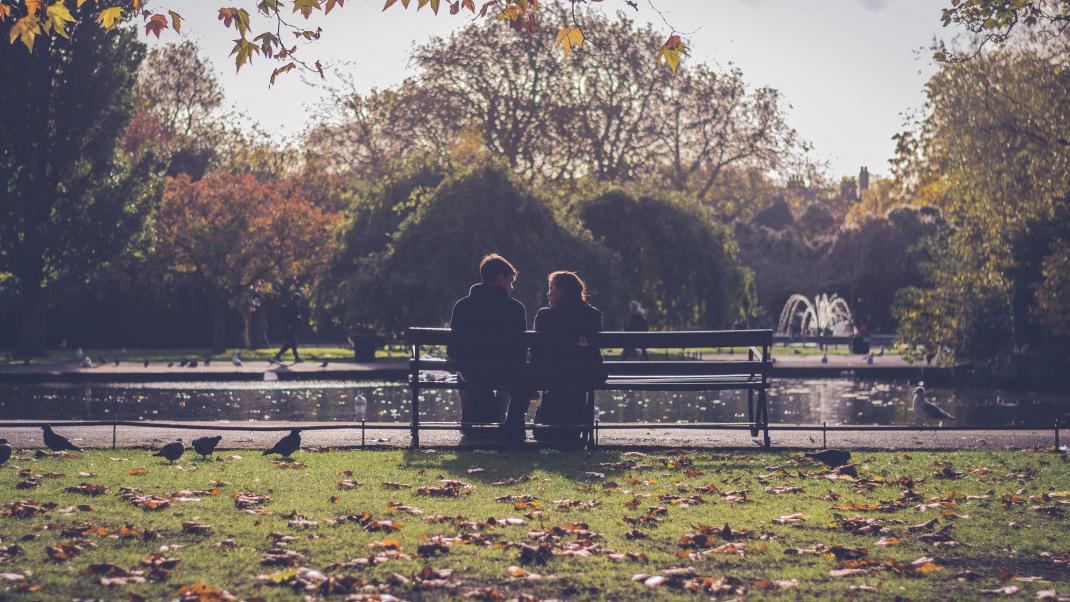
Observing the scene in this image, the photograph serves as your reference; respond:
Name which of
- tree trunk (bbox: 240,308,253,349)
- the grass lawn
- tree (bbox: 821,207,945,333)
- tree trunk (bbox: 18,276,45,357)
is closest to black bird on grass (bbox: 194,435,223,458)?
the grass lawn

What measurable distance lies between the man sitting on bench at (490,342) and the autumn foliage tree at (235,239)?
29.1 m

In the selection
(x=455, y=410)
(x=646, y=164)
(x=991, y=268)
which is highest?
(x=646, y=164)

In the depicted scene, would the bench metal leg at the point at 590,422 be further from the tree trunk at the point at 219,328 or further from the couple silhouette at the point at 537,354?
the tree trunk at the point at 219,328

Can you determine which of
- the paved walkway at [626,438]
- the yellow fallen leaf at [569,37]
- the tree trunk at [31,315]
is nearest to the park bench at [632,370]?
the paved walkway at [626,438]

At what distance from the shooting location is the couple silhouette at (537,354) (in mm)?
10297

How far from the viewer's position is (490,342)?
10422 millimetres

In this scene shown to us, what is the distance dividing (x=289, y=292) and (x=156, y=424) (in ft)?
120

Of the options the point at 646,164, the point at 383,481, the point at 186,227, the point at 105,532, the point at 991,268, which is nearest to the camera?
the point at 105,532

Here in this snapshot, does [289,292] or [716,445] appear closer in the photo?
[716,445]

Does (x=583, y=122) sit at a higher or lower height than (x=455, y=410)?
higher

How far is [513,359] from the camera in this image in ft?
34.4

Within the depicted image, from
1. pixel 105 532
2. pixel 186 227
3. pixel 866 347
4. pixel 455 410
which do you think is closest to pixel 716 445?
pixel 105 532

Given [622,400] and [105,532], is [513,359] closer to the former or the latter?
[105,532]

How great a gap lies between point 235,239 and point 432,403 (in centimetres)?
2149
